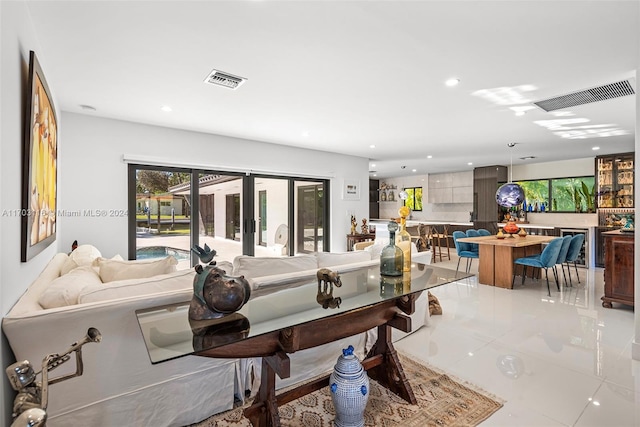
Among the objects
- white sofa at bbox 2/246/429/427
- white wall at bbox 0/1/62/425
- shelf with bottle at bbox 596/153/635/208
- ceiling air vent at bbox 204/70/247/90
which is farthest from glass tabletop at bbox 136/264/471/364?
shelf with bottle at bbox 596/153/635/208

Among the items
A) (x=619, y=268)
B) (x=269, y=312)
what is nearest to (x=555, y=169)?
(x=619, y=268)

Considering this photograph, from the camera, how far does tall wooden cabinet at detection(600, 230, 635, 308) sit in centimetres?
371

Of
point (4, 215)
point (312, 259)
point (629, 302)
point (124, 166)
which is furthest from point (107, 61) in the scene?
point (629, 302)

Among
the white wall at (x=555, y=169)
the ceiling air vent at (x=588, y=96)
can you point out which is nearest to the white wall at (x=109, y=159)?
the ceiling air vent at (x=588, y=96)

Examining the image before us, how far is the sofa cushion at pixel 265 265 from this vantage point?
233 cm

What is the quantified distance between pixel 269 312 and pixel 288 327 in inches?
8.9

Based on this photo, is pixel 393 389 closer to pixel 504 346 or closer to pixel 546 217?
pixel 504 346

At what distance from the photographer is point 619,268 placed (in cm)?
378

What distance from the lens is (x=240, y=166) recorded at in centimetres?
529

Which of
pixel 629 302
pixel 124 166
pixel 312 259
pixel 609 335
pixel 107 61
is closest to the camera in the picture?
pixel 107 61

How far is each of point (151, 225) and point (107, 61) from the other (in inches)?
102

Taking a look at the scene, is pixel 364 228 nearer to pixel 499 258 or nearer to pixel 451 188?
pixel 499 258

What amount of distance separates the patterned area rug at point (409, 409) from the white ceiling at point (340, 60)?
246 cm

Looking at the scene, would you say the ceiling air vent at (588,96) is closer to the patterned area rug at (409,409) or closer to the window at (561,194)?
the patterned area rug at (409,409)
